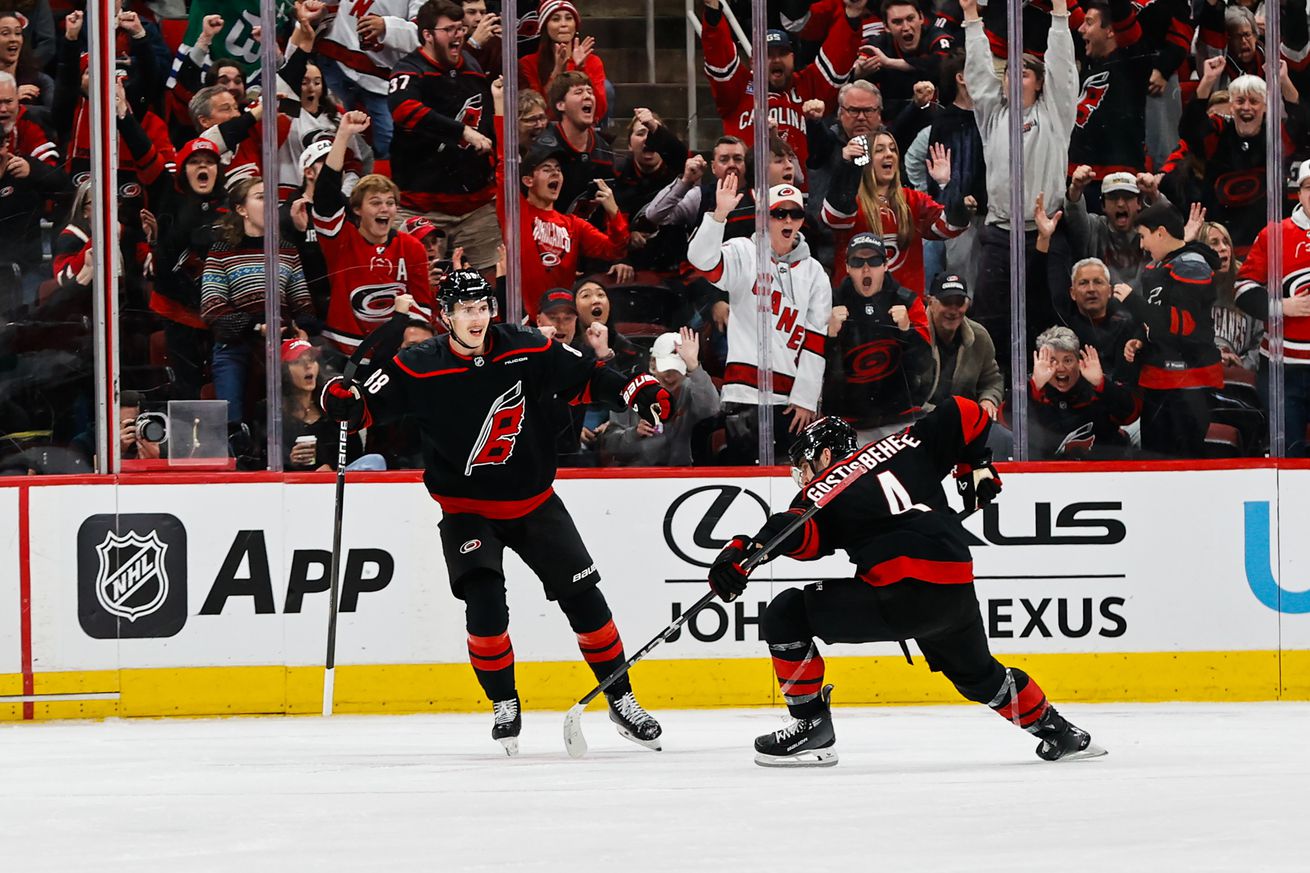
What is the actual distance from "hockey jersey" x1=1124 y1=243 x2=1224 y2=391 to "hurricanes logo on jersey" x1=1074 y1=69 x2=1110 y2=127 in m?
0.60

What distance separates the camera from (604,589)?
5887mm

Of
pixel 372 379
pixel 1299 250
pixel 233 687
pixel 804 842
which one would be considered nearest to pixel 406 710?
pixel 233 687

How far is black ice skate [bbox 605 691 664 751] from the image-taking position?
4691 mm

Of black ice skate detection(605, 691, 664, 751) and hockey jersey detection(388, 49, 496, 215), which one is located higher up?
hockey jersey detection(388, 49, 496, 215)

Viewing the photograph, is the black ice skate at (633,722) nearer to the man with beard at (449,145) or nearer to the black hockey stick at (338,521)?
the black hockey stick at (338,521)

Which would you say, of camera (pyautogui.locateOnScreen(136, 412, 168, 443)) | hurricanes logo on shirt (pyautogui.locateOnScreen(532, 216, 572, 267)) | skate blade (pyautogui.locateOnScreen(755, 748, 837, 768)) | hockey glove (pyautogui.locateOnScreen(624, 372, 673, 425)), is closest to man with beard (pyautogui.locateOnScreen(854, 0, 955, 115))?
hurricanes logo on shirt (pyautogui.locateOnScreen(532, 216, 572, 267))

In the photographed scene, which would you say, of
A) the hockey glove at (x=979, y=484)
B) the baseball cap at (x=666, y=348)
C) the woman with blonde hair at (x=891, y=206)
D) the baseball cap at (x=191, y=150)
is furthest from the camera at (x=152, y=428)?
the hockey glove at (x=979, y=484)

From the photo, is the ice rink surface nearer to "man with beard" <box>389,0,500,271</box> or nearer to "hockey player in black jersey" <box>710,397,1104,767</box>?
"hockey player in black jersey" <box>710,397,1104,767</box>

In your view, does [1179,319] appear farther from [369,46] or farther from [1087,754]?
[369,46]

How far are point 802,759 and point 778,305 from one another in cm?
239

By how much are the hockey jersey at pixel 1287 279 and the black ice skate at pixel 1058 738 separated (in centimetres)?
260

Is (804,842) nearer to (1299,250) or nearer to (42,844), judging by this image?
(42,844)

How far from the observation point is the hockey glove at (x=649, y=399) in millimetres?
4645

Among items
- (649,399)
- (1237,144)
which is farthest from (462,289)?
(1237,144)
